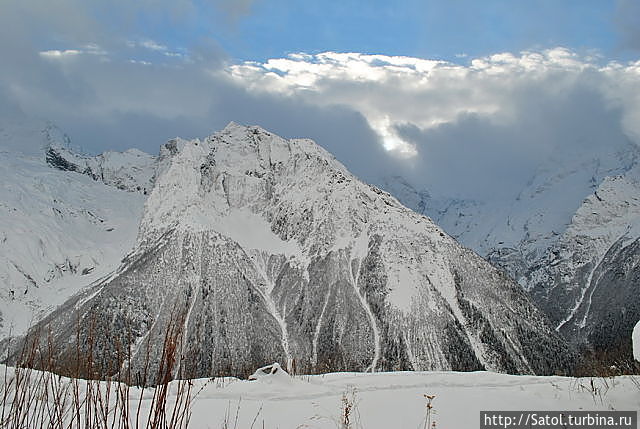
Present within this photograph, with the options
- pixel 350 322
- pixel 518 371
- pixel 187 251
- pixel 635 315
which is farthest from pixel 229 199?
pixel 635 315

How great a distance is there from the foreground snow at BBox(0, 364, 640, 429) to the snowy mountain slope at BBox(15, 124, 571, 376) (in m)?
95.5

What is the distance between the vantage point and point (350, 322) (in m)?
130

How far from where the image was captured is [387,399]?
11.8 meters

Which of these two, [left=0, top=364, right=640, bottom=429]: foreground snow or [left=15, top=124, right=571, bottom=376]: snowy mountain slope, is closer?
[left=0, top=364, right=640, bottom=429]: foreground snow

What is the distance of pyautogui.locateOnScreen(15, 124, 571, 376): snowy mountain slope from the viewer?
12206 centimetres

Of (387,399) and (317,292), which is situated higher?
(317,292)

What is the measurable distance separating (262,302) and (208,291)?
14175mm

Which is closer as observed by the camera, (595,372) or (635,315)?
(595,372)

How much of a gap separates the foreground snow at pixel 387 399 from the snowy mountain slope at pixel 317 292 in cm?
9549

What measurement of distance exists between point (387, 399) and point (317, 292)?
428 feet

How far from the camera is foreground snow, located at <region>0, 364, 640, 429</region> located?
34.2 ft

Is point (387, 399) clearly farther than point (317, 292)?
No

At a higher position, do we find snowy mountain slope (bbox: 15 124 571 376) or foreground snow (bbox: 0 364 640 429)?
snowy mountain slope (bbox: 15 124 571 376)

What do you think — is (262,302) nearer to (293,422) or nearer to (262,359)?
(262,359)
